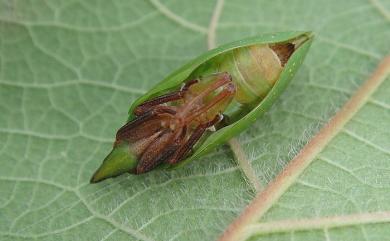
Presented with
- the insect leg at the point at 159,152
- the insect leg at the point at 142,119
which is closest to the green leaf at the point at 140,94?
the insect leg at the point at 159,152

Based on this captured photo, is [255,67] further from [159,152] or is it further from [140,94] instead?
[140,94]

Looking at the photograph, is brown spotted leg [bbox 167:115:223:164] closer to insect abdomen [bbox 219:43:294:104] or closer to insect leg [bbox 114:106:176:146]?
insect leg [bbox 114:106:176:146]

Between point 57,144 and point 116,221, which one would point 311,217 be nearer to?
point 116,221

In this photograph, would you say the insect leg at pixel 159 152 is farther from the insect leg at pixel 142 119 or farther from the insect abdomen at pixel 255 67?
the insect abdomen at pixel 255 67

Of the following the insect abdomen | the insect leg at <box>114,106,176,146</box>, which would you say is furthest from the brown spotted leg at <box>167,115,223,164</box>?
the insect abdomen

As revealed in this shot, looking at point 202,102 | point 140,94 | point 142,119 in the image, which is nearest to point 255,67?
point 202,102

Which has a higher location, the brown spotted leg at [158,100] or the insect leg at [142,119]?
the brown spotted leg at [158,100]
